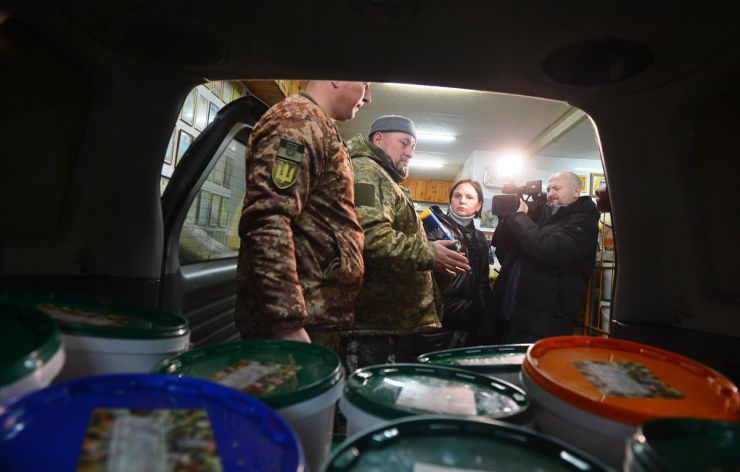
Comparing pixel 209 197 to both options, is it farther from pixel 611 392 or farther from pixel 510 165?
pixel 510 165

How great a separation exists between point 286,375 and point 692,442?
0.59 metres

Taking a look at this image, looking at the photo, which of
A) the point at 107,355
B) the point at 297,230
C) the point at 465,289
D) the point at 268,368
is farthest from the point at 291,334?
the point at 465,289

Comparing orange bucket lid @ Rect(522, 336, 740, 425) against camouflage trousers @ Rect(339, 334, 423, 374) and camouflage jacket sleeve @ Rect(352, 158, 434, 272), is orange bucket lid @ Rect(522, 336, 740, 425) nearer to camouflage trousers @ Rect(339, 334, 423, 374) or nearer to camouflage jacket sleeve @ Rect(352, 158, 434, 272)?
camouflage jacket sleeve @ Rect(352, 158, 434, 272)

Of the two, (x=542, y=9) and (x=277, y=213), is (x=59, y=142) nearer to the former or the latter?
(x=277, y=213)

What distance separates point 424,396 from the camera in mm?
742

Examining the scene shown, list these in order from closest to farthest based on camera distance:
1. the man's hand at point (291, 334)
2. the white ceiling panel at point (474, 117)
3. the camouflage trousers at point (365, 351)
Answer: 1. the man's hand at point (291, 334)
2. the camouflage trousers at point (365, 351)
3. the white ceiling panel at point (474, 117)

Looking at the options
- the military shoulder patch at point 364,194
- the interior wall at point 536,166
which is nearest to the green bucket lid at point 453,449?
the military shoulder patch at point 364,194

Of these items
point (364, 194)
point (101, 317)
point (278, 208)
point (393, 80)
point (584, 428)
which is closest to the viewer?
point (584, 428)

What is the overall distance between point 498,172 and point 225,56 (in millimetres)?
8243

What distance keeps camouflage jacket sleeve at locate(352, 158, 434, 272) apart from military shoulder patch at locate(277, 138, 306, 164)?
1.95ft

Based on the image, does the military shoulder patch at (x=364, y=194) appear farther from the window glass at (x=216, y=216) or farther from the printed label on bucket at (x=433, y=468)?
the printed label on bucket at (x=433, y=468)

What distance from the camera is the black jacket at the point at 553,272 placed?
3053 millimetres

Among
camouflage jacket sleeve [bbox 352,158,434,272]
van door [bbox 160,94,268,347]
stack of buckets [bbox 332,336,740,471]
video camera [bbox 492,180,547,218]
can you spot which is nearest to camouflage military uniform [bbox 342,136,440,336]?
camouflage jacket sleeve [bbox 352,158,434,272]

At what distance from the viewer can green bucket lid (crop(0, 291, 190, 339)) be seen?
70 centimetres
